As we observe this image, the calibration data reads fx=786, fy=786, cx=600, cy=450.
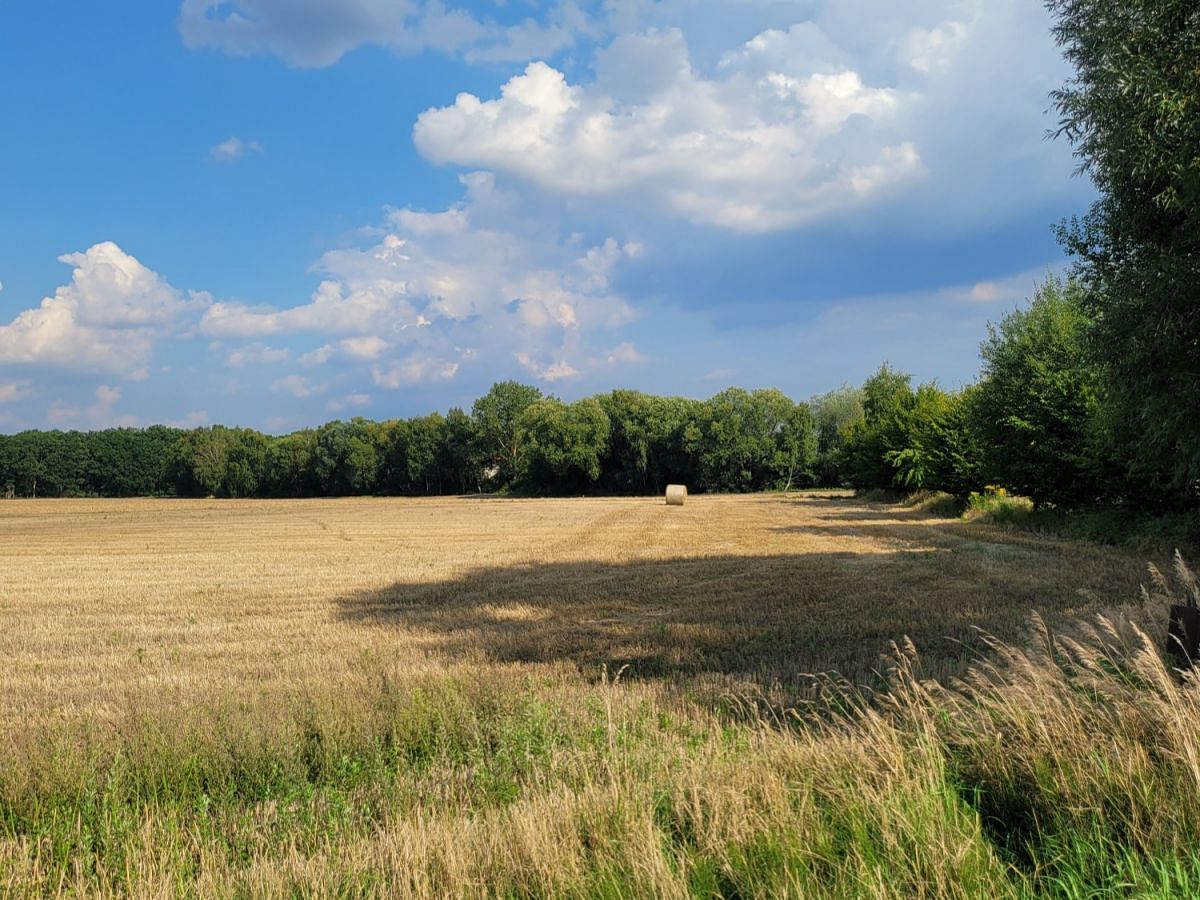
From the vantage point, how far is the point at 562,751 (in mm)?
5867

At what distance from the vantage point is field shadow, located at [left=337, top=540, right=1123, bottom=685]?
9.70 metres

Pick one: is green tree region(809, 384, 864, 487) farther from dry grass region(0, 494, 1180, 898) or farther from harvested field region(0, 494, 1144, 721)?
dry grass region(0, 494, 1180, 898)

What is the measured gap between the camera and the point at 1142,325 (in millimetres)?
12570

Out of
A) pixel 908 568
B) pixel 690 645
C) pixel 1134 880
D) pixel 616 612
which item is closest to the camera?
pixel 1134 880

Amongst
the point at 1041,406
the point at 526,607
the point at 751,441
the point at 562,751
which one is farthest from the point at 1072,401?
the point at 751,441

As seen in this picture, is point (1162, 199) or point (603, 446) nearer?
point (1162, 199)

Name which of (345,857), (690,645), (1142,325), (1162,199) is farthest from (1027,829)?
(1162,199)

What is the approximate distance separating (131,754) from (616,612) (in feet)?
27.6

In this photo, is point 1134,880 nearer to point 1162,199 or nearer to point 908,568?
point 1162,199

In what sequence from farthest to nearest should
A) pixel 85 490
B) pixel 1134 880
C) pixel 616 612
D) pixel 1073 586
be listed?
pixel 85 490, pixel 1073 586, pixel 616 612, pixel 1134 880

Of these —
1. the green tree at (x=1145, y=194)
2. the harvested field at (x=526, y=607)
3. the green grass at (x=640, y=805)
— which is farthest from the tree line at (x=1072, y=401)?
the green grass at (x=640, y=805)

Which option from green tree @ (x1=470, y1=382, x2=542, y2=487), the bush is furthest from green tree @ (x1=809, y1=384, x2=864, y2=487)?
the bush

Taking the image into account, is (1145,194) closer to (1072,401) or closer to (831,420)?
(1072,401)

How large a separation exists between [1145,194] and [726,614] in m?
10.1
